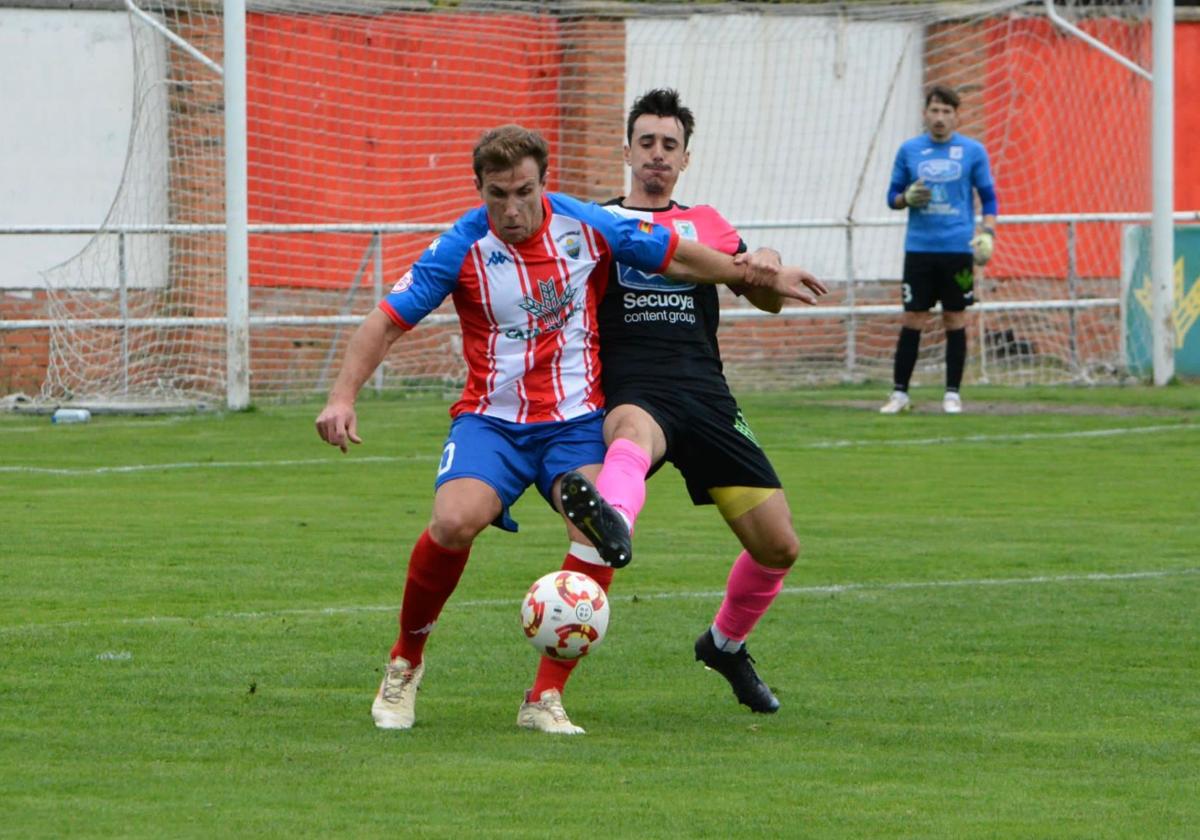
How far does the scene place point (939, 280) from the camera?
15930 mm

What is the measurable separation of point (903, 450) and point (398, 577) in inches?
230

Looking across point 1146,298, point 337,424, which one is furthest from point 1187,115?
point 337,424

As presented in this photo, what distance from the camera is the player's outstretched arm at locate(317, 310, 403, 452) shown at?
5.84 m

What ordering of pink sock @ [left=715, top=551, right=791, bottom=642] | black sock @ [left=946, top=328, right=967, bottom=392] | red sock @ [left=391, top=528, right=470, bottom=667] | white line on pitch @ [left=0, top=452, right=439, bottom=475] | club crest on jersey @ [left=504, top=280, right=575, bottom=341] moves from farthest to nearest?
black sock @ [left=946, top=328, right=967, bottom=392] → white line on pitch @ [left=0, top=452, right=439, bottom=475] → pink sock @ [left=715, top=551, right=791, bottom=642] → club crest on jersey @ [left=504, top=280, right=575, bottom=341] → red sock @ [left=391, top=528, right=470, bottom=667]

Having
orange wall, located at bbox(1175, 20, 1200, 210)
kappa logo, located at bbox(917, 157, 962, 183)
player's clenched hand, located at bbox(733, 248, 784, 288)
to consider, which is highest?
orange wall, located at bbox(1175, 20, 1200, 210)

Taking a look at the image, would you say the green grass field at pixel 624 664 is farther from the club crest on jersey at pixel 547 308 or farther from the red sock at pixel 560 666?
the club crest on jersey at pixel 547 308

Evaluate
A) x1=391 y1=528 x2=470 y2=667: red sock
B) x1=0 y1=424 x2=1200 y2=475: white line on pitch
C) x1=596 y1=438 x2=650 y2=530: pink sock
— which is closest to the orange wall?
x1=0 y1=424 x2=1200 y2=475: white line on pitch

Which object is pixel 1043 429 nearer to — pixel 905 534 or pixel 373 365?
pixel 905 534

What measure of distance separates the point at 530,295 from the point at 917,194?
9.63 meters

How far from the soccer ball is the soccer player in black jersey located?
1.34ft

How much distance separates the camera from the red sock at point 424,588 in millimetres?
6043

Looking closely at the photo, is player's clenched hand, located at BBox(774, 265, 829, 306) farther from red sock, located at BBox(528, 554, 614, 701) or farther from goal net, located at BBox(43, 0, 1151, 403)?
goal net, located at BBox(43, 0, 1151, 403)

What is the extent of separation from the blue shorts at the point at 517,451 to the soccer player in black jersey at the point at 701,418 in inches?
3.8

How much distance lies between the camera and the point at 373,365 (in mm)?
6059
